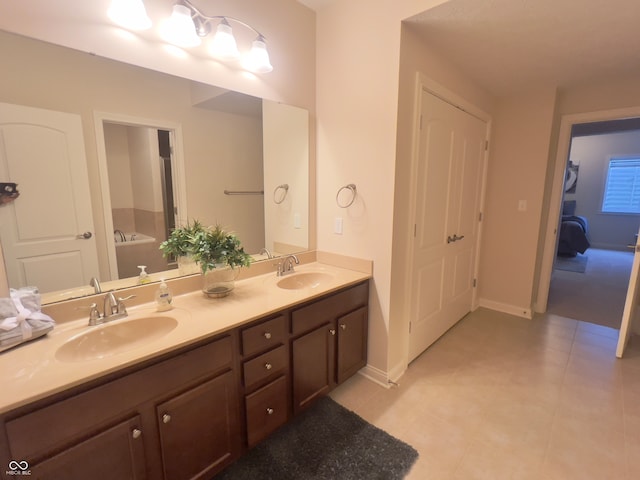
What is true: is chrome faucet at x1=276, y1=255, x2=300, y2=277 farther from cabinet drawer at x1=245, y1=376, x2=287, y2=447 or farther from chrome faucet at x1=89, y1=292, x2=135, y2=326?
chrome faucet at x1=89, y1=292, x2=135, y2=326

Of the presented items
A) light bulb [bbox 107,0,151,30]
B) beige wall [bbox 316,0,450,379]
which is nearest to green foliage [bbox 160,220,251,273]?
beige wall [bbox 316,0,450,379]

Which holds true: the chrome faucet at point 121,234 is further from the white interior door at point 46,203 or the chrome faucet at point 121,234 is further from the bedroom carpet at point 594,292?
the bedroom carpet at point 594,292

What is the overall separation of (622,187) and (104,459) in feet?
30.2

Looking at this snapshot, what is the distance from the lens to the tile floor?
1535mm

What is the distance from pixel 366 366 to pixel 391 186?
1310mm

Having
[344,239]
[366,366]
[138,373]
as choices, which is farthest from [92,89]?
[366,366]

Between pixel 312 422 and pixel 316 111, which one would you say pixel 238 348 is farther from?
pixel 316 111

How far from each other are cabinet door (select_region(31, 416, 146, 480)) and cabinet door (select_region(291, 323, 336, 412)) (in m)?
0.76

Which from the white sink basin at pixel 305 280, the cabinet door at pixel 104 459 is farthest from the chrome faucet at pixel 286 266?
the cabinet door at pixel 104 459

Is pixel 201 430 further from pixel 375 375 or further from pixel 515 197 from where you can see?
pixel 515 197

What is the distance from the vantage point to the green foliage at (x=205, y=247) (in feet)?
5.11

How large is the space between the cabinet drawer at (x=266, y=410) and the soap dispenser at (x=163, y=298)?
0.58 meters

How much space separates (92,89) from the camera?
1360mm

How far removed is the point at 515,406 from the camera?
1.93 metres
